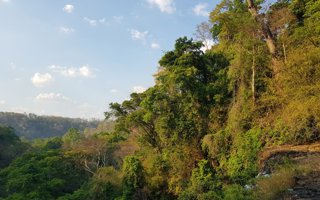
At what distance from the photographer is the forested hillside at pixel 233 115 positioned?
11.3 meters

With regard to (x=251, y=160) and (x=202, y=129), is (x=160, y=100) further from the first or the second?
(x=251, y=160)

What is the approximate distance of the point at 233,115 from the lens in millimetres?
15008

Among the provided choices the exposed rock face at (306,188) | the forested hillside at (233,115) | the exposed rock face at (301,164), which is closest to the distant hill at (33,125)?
the forested hillside at (233,115)

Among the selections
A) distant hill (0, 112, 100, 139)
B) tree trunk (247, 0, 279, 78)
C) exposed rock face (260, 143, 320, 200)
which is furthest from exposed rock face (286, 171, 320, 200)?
distant hill (0, 112, 100, 139)

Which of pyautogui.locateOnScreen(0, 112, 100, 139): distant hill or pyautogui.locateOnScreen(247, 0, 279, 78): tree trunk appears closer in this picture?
pyautogui.locateOnScreen(247, 0, 279, 78): tree trunk

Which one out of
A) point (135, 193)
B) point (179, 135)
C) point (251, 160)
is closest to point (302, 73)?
point (251, 160)

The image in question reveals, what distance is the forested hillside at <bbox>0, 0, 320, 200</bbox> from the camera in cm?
1127

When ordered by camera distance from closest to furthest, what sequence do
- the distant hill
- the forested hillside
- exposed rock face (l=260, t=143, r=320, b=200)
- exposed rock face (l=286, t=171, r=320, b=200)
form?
exposed rock face (l=286, t=171, r=320, b=200)
exposed rock face (l=260, t=143, r=320, b=200)
the forested hillside
the distant hill

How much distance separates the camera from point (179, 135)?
1772 cm

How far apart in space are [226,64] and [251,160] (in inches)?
264

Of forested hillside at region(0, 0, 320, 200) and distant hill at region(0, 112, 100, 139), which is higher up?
distant hill at region(0, 112, 100, 139)

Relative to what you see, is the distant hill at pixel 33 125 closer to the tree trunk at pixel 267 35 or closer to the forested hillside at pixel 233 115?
the forested hillside at pixel 233 115

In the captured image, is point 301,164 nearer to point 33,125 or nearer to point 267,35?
point 267,35

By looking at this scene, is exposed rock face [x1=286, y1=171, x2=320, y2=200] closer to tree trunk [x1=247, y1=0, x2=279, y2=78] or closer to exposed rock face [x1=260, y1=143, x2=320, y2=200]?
exposed rock face [x1=260, y1=143, x2=320, y2=200]
